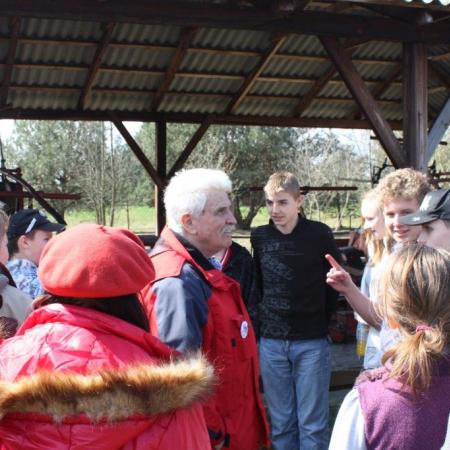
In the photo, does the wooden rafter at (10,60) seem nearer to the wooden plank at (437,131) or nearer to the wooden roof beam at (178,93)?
the wooden roof beam at (178,93)

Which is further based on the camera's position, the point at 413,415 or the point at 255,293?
the point at 255,293

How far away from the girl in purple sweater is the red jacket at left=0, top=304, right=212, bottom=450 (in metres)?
0.41

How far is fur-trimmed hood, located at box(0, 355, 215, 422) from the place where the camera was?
1551 millimetres

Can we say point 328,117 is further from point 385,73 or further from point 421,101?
point 421,101

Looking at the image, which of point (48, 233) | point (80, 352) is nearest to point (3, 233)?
point (48, 233)

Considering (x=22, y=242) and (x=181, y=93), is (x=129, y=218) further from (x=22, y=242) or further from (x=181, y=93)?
(x=22, y=242)

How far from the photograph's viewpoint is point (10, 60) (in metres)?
8.30

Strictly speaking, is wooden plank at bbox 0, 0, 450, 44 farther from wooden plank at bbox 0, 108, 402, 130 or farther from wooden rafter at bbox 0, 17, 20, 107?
wooden rafter at bbox 0, 17, 20, 107

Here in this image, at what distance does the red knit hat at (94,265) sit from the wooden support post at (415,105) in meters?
5.36

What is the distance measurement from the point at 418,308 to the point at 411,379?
181 mm

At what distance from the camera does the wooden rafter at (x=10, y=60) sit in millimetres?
7741

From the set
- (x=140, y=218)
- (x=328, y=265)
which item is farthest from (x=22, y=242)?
(x=140, y=218)

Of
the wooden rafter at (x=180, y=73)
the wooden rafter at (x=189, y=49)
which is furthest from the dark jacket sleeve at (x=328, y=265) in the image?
the wooden rafter at (x=180, y=73)

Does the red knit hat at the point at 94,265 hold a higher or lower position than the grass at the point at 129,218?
higher
